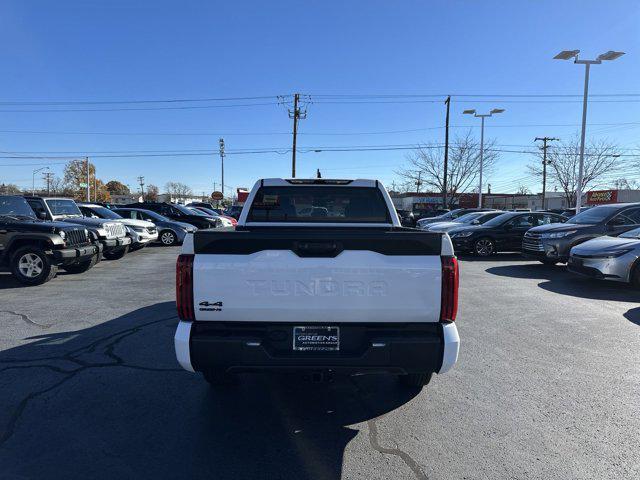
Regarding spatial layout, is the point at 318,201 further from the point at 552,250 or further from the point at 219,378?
the point at 552,250

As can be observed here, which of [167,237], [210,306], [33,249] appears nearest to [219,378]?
[210,306]

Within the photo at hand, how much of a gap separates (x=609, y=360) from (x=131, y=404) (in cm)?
495

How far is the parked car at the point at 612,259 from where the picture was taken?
27.9ft

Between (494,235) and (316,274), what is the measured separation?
1261 centimetres

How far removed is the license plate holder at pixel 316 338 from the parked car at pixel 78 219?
31.1ft

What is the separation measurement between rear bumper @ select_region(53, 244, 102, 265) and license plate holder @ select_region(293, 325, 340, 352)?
7.86m

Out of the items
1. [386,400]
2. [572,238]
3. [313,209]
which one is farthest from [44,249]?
[572,238]

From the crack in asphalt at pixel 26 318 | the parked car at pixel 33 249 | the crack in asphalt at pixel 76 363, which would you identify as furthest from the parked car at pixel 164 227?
the crack in asphalt at pixel 76 363

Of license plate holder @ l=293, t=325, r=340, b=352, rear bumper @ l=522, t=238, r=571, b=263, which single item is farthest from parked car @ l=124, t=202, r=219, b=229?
license plate holder @ l=293, t=325, r=340, b=352

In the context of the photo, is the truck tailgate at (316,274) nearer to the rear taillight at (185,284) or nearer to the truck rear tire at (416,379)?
the rear taillight at (185,284)

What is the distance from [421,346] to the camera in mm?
2941

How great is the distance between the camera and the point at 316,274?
294cm

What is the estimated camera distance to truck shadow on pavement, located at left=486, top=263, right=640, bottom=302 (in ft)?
27.2

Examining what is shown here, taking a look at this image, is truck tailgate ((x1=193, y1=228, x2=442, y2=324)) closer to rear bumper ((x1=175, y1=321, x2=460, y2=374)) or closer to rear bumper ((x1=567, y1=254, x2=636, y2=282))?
rear bumper ((x1=175, y1=321, x2=460, y2=374))
